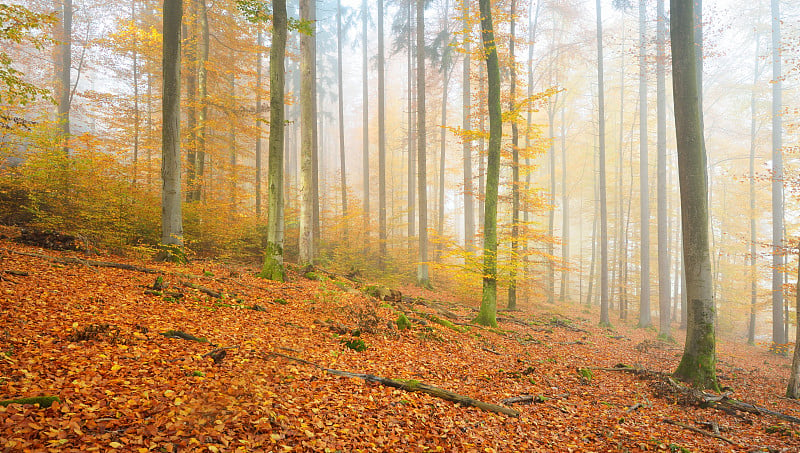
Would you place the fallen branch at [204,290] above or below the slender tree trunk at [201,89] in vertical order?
below

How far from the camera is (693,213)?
266 inches

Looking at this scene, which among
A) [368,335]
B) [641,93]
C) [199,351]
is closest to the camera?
[199,351]

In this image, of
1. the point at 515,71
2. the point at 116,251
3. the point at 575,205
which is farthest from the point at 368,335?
the point at 575,205

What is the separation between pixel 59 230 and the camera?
27.8ft

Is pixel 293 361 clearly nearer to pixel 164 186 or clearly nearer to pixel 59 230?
pixel 164 186

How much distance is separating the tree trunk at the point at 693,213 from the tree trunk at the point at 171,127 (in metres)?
11.0

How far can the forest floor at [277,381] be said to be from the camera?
3021 mm

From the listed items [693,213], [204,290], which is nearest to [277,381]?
[204,290]

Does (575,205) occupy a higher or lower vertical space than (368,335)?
higher

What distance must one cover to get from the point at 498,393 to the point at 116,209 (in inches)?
383

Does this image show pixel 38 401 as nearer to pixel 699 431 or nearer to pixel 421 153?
pixel 699 431

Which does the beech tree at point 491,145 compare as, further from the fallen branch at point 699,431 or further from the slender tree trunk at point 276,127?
the slender tree trunk at point 276,127

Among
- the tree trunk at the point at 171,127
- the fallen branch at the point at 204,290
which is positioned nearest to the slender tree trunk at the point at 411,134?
the tree trunk at the point at 171,127

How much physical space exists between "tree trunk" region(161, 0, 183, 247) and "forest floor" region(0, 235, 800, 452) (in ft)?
3.97
